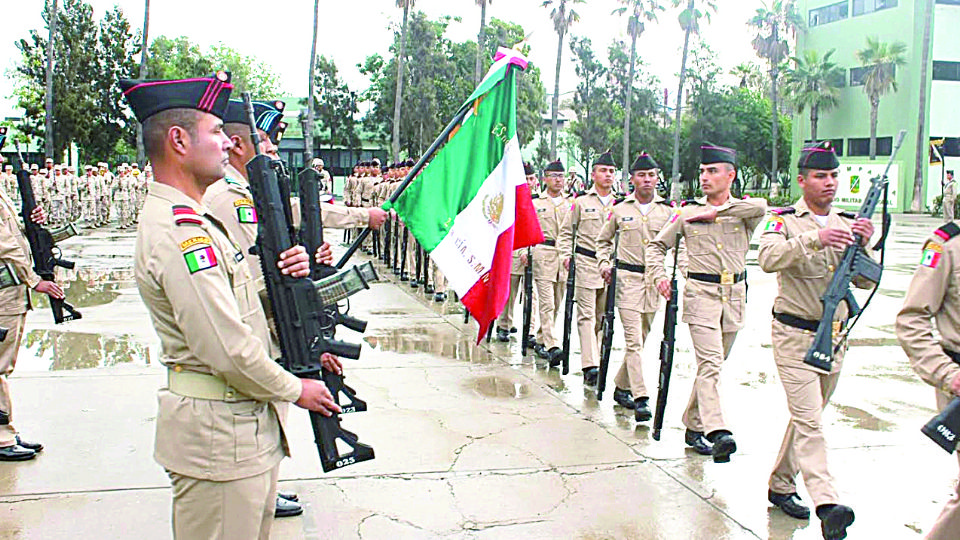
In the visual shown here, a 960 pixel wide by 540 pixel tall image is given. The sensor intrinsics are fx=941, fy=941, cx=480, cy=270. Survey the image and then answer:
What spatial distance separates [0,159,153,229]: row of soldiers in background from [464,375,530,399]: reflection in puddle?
2135cm

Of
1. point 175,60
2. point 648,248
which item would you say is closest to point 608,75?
point 175,60

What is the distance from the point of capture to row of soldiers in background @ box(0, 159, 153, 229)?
88.0ft

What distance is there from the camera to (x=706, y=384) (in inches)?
242

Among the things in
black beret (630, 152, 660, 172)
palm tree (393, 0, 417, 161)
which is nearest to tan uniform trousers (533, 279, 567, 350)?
black beret (630, 152, 660, 172)

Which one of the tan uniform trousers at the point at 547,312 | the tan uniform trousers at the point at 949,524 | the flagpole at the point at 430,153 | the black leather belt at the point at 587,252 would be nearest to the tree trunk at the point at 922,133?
the tan uniform trousers at the point at 547,312

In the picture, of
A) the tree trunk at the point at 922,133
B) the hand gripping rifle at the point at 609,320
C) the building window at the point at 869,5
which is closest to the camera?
the hand gripping rifle at the point at 609,320

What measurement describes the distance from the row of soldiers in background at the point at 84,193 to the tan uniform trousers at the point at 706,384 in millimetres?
23732

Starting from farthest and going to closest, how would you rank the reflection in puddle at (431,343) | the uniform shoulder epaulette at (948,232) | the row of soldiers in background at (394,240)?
the row of soldiers in background at (394,240), the reflection in puddle at (431,343), the uniform shoulder epaulette at (948,232)

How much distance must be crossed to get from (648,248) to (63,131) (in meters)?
40.1

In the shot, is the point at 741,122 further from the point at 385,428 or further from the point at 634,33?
the point at 385,428

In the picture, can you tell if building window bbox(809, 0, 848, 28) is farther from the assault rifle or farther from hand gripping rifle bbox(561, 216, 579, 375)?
the assault rifle

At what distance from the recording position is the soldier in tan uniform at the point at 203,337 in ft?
8.99

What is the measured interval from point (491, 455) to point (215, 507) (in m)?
3.31

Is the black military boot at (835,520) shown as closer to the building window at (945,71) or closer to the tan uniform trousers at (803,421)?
the tan uniform trousers at (803,421)
